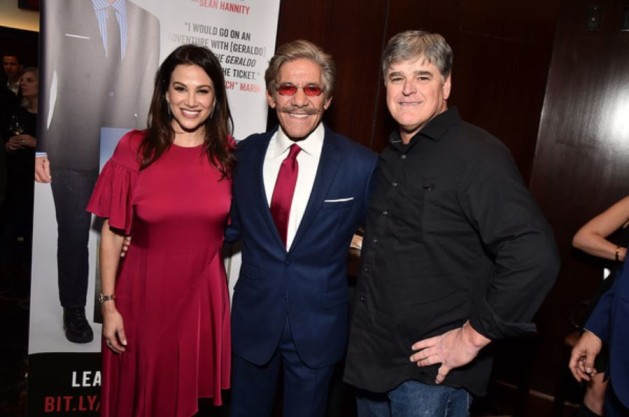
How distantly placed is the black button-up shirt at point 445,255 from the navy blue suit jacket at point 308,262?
0.52ft

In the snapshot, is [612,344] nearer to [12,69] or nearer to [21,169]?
[21,169]

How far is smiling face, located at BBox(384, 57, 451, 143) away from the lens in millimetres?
1710

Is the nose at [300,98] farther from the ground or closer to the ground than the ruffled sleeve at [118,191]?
farther from the ground

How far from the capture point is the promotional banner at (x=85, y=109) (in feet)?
8.35

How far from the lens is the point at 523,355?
3.63 metres

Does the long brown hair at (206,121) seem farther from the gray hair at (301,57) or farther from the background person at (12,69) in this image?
the background person at (12,69)

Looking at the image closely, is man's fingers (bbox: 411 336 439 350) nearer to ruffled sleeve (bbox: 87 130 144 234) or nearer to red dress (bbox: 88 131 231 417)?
red dress (bbox: 88 131 231 417)

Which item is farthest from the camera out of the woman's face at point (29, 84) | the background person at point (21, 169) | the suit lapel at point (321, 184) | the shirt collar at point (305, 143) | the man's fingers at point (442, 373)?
the woman's face at point (29, 84)

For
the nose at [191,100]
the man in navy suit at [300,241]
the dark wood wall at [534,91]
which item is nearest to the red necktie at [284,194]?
the man in navy suit at [300,241]

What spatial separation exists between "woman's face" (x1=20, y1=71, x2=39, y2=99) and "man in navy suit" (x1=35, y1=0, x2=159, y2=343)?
237 centimetres

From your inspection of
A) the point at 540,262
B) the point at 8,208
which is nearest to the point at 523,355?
the point at 540,262

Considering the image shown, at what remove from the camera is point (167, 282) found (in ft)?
6.92

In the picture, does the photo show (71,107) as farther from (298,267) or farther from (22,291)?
(22,291)

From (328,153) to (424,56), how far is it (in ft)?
1.67
